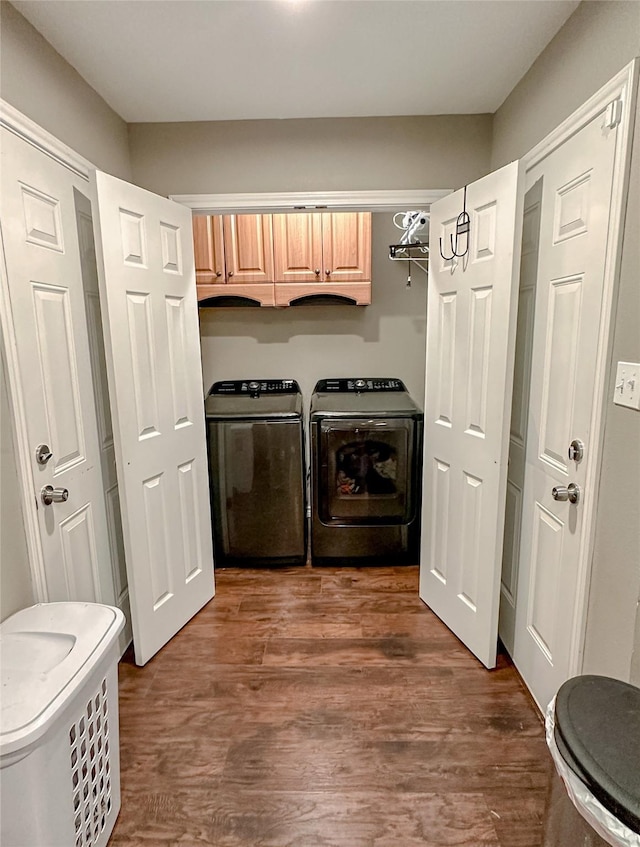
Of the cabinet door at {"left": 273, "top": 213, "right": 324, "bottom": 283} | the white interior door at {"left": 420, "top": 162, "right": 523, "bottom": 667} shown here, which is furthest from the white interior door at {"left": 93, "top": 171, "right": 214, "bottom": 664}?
the white interior door at {"left": 420, "top": 162, "right": 523, "bottom": 667}

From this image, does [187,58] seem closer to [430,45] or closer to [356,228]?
[430,45]

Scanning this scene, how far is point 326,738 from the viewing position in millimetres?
1620

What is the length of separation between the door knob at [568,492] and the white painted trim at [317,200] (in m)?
1.49

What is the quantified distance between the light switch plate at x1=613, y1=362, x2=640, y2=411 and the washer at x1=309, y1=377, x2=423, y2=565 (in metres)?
1.49

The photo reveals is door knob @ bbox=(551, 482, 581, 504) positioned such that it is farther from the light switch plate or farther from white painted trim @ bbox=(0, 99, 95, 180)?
white painted trim @ bbox=(0, 99, 95, 180)

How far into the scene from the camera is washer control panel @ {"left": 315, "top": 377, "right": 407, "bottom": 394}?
3.27 m

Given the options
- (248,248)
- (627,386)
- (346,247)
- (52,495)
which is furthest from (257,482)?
(627,386)

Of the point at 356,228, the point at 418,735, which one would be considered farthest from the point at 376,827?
the point at 356,228

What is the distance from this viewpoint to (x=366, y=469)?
2.80 metres

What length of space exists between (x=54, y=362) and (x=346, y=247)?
1.93 metres

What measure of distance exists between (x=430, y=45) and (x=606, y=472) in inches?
61.0

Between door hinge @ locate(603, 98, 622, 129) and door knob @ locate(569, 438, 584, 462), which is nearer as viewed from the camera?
door hinge @ locate(603, 98, 622, 129)

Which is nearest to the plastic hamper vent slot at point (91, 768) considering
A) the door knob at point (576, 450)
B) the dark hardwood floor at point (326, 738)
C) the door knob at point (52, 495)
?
the dark hardwood floor at point (326, 738)

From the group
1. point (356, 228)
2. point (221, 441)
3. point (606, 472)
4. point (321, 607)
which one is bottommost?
point (321, 607)
